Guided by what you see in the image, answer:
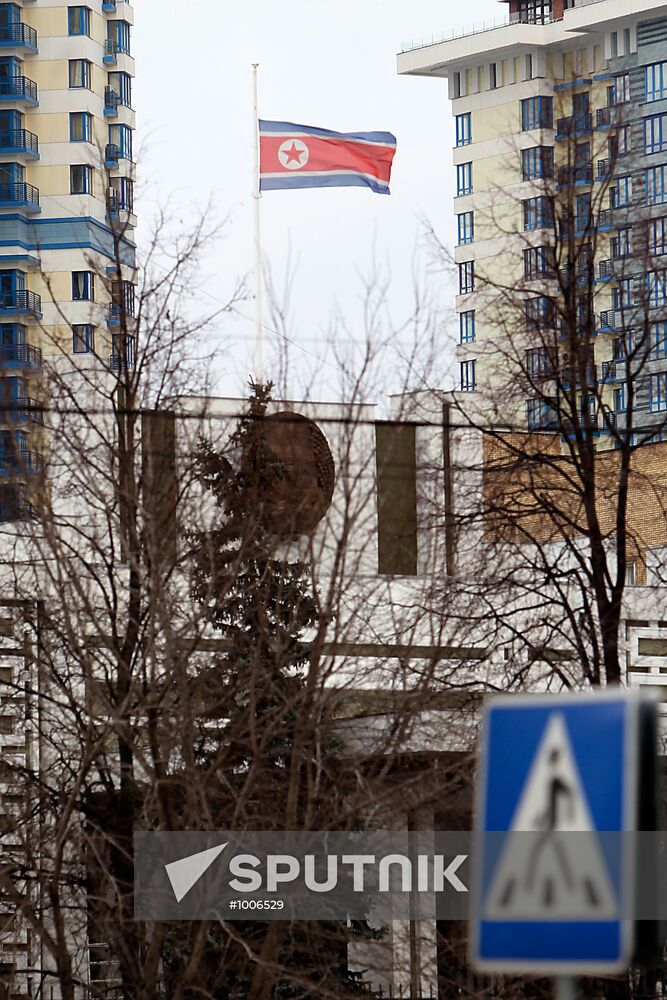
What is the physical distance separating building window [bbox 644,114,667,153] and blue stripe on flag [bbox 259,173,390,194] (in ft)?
153

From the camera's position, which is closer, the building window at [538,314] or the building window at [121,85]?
the building window at [538,314]

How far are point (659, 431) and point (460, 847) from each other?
4899 mm

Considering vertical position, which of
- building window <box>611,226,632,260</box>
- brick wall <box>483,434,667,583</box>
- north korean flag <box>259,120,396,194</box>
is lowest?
brick wall <box>483,434,667,583</box>

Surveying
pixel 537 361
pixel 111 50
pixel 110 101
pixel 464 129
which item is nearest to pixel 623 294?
pixel 537 361

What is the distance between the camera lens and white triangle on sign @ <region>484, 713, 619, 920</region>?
444 cm

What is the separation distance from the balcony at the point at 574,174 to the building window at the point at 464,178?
2306 inches

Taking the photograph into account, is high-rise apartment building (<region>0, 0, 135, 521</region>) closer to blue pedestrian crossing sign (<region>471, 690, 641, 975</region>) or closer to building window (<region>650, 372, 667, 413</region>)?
building window (<region>650, 372, 667, 413</region>)

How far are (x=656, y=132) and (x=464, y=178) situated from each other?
9007mm

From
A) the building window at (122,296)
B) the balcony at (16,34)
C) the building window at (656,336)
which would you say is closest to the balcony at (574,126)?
the building window at (656,336)

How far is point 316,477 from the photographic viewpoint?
18.6 meters

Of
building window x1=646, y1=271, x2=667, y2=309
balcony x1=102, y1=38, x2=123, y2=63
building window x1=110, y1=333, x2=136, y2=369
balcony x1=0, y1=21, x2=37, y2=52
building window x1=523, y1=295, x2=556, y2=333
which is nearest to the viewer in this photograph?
building window x1=523, y1=295, x2=556, y2=333

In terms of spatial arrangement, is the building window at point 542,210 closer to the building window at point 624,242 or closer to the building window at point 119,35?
the building window at point 624,242

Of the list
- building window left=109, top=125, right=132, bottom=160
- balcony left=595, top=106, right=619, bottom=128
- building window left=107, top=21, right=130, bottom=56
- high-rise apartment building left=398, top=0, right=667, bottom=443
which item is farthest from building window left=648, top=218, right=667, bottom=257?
building window left=107, top=21, right=130, bottom=56

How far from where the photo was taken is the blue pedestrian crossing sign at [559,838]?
4.38 meters
